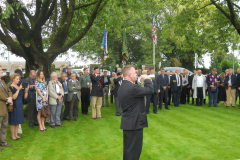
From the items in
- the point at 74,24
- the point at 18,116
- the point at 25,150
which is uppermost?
the point at 74,24

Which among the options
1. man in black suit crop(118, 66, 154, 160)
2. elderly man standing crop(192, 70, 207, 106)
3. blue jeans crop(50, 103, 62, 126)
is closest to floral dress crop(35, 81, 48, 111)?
blue jeans crop(50, 103, 62, 126)

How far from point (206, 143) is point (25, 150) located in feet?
16.8

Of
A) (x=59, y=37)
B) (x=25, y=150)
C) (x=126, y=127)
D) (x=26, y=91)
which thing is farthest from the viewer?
(x=59, y=37)

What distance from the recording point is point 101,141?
6.90 metres

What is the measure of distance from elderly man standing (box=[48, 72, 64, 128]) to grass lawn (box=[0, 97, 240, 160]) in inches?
16.7

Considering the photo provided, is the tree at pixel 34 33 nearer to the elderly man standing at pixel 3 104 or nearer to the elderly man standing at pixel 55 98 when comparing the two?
the elderly man standing at pixel 55 98

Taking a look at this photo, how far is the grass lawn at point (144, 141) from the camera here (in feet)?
18.8

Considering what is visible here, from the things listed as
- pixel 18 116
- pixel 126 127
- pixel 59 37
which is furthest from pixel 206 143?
pixel 59 37

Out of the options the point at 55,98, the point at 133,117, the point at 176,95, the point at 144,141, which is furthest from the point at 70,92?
the point at 176,95

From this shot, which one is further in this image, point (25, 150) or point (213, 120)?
point (213, 120)

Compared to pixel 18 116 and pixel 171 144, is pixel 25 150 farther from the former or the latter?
pixel 171 144

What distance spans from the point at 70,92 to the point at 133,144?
6.25m

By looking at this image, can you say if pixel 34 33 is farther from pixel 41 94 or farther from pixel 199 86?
pixel 199 86

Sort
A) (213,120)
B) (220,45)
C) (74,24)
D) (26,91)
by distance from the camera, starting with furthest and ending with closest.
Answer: (220,45) → (74,24) → (213,120) → (26,91)
